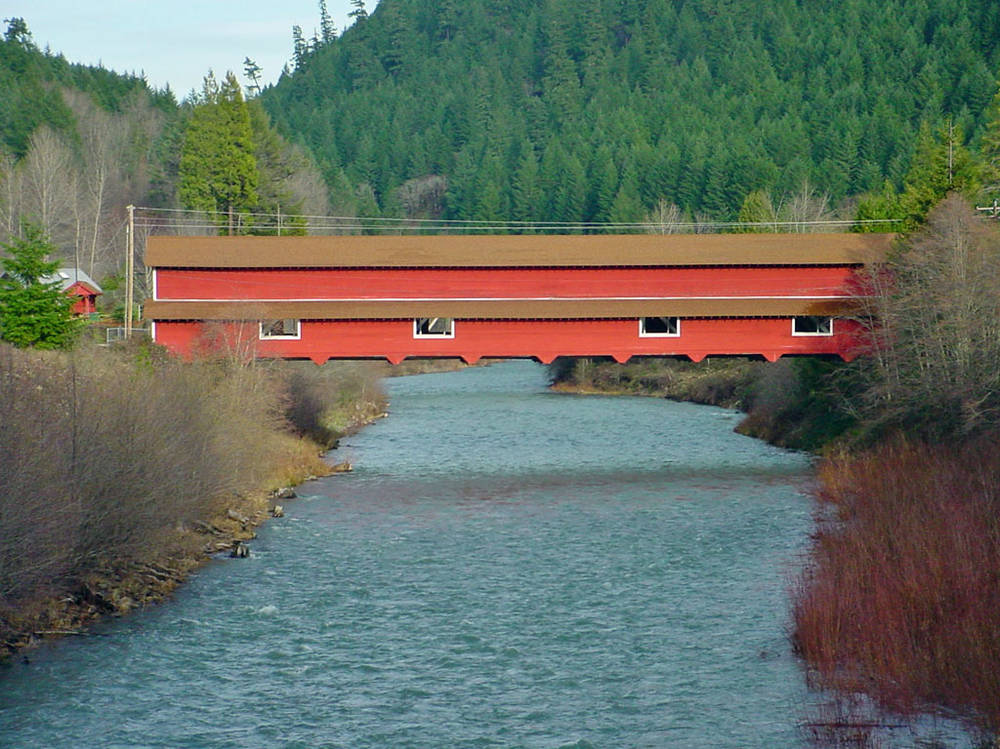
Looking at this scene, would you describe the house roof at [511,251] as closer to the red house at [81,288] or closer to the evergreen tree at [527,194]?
the red house at [81,288]

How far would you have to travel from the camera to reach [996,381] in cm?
2303

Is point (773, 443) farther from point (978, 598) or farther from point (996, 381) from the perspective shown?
point (978, 598)

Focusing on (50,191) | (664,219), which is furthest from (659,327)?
(664,219)

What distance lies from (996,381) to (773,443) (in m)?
12.6

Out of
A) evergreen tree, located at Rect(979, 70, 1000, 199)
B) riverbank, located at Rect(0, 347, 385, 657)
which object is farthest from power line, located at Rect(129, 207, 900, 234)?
riverbank, located at Rect(0, 347, 385, 657)

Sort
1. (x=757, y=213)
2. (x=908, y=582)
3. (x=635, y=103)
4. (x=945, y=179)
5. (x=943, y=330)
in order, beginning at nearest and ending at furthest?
1. (x=908, y=582)
2. (x=943, y=330)
3. (x=945, y=179)
4. (x=757, y=213)
5. (x=635, y=103)

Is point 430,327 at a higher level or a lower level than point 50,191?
lower

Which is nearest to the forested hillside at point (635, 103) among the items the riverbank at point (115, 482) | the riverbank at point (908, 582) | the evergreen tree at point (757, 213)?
the evergreen tree at point (757, 213)

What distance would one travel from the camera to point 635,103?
118m

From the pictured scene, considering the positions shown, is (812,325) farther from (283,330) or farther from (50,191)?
(50,191)

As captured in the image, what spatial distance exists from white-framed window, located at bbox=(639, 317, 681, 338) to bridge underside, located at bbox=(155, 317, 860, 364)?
41 millimetres

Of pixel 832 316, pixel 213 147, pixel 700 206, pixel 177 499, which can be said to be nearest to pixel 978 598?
pixel 177 499

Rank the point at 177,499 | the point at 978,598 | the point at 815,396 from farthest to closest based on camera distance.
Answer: the point at 815,396
the point at 177,499
the point at 978,598

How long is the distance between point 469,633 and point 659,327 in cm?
1679
